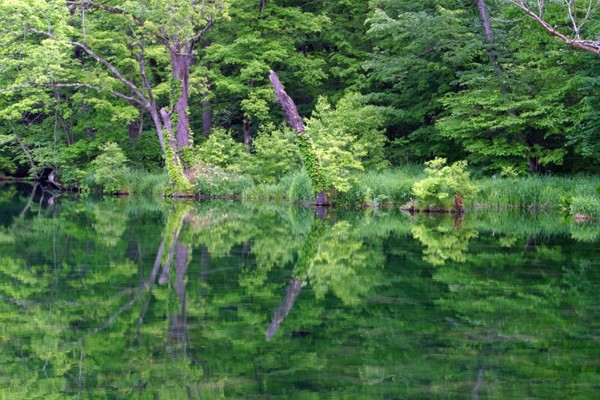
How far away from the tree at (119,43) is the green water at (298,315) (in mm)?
13849

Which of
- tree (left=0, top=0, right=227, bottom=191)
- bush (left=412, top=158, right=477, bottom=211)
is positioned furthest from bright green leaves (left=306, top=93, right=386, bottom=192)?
tree (left=0, top=0, right=227, bottom=191)

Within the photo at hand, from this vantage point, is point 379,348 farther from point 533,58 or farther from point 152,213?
point 533,58

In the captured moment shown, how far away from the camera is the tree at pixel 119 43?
2861cm

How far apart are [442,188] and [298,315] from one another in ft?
47.2

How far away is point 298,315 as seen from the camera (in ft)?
26.9

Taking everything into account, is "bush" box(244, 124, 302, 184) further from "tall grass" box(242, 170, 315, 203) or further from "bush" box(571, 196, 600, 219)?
"bush" box(571, 196, 600, 219)

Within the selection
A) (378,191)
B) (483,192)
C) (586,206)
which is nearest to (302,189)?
(378,191)

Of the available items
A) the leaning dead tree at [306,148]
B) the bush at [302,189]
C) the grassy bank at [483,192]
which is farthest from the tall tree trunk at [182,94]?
the leaning dead tree at [306,148]

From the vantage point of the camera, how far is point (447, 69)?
2708 centimetres

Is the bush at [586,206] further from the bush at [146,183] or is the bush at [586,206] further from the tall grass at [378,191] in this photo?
the bush at [146,183]

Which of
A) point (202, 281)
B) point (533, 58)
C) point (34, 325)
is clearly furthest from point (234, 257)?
point (533, 58)

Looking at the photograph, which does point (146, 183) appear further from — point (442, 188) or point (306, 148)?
point (442, 188)

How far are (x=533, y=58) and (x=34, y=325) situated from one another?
2083 centimetres

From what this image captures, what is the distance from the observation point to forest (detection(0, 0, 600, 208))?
78.9 ft
